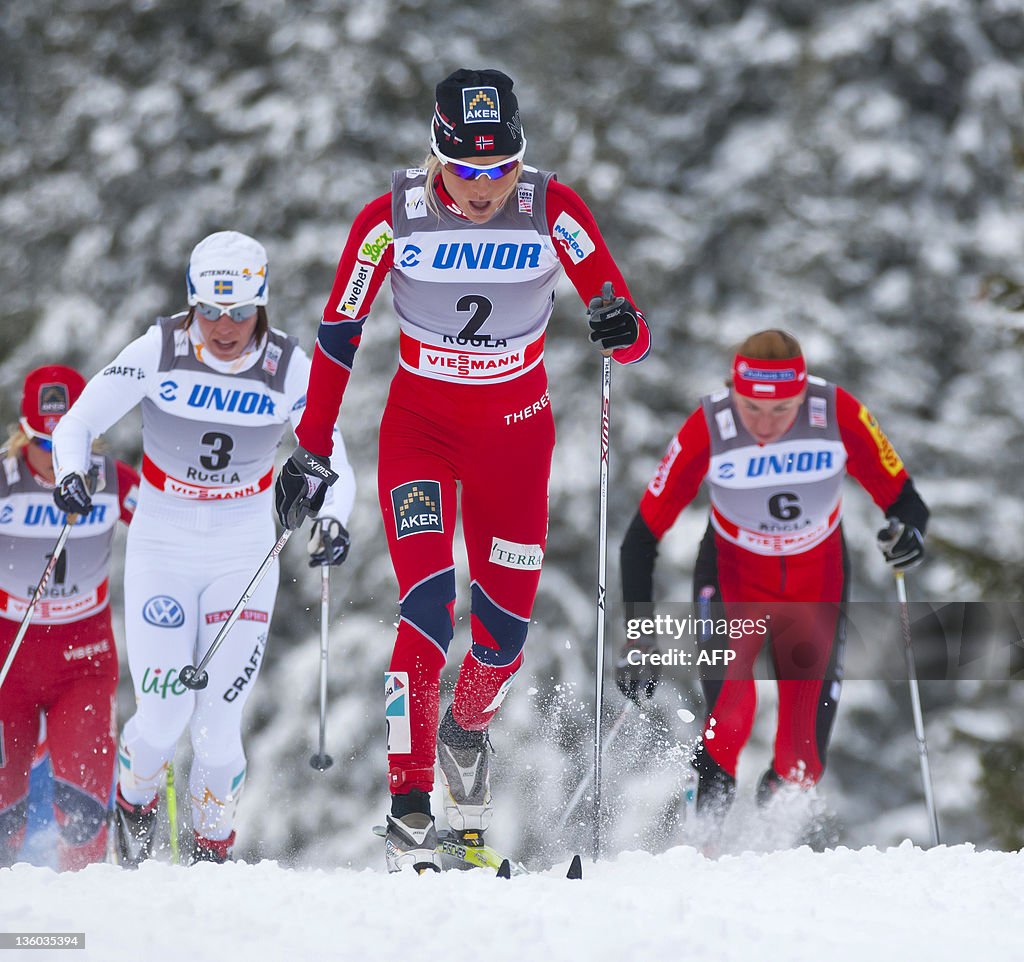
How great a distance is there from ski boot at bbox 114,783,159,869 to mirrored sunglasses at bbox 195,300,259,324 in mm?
2210

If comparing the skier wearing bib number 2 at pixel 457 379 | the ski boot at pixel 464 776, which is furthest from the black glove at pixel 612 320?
the ski boot at pixel 464 776

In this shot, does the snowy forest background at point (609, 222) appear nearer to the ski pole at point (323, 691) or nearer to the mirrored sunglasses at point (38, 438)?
the ski pole at point (323, 691)

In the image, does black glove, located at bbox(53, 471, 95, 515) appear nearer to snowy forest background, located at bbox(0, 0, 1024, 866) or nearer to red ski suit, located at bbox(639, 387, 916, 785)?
red ski suit, located at bbox(639, 387, 916, 785)

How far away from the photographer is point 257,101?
19312 mm

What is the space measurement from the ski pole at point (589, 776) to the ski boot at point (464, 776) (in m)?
0.62

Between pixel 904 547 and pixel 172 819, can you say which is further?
pixel 172 819

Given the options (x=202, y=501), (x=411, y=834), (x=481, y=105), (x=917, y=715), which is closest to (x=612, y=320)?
(x=481, y=105)

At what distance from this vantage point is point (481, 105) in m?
4.64

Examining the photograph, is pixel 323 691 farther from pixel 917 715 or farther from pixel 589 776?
pixel 917 715

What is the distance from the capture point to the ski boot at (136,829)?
6.23m

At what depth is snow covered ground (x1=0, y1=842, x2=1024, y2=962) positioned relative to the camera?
3449 millimetres

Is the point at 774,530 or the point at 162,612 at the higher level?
the point at 774,530

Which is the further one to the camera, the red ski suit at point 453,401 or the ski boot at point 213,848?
the ski boot at point 213,848

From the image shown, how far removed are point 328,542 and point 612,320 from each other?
5.36ft
